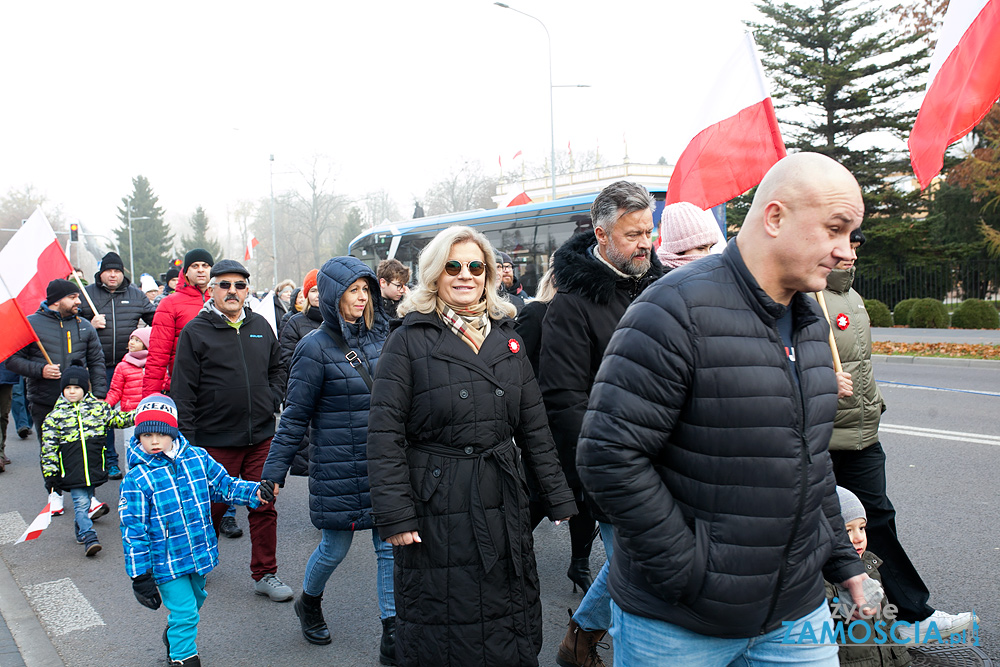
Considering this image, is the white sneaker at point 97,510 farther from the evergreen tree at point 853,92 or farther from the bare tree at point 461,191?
the bare tree at point 461,191

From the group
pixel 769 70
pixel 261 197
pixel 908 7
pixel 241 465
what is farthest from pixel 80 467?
pixel 261 197

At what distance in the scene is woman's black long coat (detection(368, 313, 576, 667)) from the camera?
279 centimetres

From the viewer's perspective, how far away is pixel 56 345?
23.6ft

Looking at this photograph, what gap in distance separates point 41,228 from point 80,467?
3176mm

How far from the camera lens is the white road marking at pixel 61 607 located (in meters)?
4.35

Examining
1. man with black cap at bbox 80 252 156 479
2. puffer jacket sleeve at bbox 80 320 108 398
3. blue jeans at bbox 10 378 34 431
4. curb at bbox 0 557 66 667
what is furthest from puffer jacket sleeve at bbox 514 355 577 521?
blue jeans at bbox 10 378 34 431

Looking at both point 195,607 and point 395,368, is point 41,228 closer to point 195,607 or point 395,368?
point 195,607

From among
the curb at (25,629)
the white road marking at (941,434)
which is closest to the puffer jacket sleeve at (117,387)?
the curb at (25,629)

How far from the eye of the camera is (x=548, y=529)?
579cm

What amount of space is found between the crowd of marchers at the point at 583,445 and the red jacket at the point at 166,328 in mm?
34

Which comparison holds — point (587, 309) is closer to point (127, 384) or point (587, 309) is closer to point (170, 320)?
point (170, 320)

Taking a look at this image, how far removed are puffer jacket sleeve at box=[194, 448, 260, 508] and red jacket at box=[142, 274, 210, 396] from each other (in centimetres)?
192

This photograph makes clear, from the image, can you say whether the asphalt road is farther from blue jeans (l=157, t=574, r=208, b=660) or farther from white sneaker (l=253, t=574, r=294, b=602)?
blue jeans (l=157, t=574, r=208, b=660)

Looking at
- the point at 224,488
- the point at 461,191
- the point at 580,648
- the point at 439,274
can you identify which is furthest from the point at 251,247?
A: the point at 580,648
